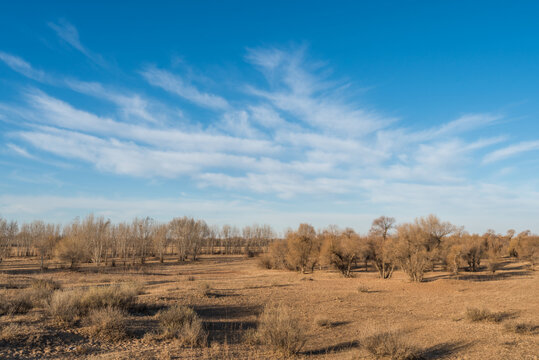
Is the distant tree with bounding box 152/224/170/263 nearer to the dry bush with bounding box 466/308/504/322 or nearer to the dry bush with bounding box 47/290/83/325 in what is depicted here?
the dry bush with bounding box 47/290/83/325

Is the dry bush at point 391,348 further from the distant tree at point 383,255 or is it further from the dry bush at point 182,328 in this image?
the distant tree at point 383,255

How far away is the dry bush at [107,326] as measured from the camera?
29.9 ft

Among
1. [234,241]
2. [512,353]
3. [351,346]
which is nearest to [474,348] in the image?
[512,353]

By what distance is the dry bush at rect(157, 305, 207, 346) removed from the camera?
9047 mm

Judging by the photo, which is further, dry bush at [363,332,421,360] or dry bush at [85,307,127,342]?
dry bush at [85,307,127,342]

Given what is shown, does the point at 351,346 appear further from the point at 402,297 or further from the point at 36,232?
the point at 36,232

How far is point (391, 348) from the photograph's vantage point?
8.35 m

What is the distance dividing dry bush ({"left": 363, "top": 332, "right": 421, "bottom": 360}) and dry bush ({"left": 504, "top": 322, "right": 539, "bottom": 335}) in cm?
514

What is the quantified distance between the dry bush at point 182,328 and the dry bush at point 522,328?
423 inches

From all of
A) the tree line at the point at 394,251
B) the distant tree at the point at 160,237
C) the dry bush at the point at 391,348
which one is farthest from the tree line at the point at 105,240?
the dry bush at the point at 391,348

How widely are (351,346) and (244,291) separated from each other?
39.6 ft

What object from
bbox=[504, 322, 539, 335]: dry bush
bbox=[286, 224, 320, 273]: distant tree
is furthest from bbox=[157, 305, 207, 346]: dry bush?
bbox=[286, 224, 320, 273]: distant tree

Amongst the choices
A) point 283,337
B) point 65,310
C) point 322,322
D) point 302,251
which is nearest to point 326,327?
point 322,322

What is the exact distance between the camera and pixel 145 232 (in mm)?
73375
